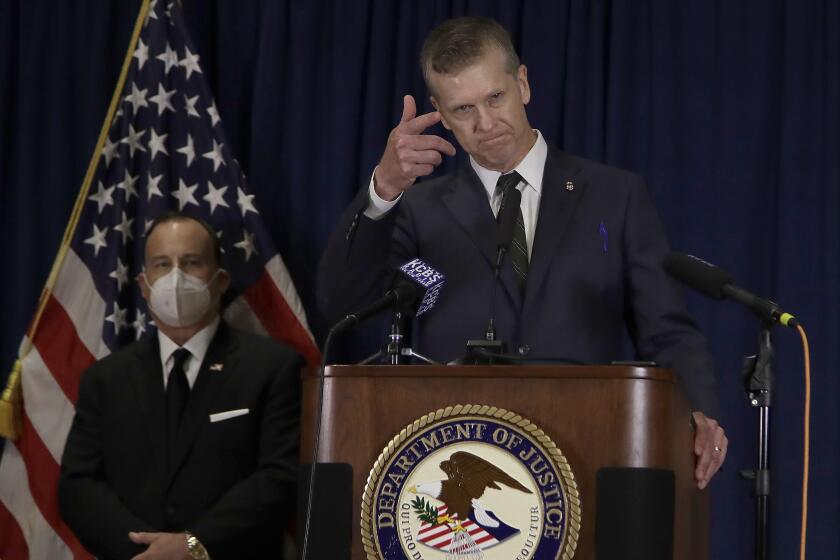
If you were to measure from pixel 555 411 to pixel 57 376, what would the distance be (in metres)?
2.67

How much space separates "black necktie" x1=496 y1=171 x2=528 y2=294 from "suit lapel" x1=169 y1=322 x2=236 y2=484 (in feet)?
4.38

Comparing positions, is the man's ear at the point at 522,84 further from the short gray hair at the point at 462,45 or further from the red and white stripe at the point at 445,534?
the red and white stripe at the point at 445,534

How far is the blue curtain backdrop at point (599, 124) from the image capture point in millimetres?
3857

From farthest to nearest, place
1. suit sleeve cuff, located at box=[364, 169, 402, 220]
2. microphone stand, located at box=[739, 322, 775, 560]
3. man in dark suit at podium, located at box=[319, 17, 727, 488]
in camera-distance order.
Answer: man in dark suit at podium, located at box=[319, 17, 727, 488] → suit sleeve cuff, located at box=[364, 169, 402, 220] → microphone stand, located at box=[739, 322, 775, 560]

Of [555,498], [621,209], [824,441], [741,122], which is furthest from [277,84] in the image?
[555,498]

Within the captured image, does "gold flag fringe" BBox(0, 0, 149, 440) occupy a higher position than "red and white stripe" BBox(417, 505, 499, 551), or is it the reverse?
"gold flag fringe" BBox(0, 0, 149, 440)

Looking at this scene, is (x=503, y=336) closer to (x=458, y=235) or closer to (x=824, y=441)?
(x=458, y=235)

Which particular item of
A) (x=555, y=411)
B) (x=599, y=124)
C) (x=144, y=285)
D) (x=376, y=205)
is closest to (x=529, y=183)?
(x=376, y=205)

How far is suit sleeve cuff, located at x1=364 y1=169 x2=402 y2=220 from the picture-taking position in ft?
8.20

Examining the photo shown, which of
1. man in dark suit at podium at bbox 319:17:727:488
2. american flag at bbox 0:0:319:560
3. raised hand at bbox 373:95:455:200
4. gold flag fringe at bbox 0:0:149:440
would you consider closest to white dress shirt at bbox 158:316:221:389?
american flag at bbox 0:0:319:560

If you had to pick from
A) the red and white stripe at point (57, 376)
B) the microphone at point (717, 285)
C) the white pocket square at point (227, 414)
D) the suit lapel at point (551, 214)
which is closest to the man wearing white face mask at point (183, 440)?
the white pocket square at point (227, 414)

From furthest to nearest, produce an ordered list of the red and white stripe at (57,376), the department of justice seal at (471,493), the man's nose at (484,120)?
the red and white stripe at (57,376) → the man's nose at (484,120) → the department of justice seal at (471,493)

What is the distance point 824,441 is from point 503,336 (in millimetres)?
1617

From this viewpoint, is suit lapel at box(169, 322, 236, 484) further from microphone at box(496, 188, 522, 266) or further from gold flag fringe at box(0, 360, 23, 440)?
microphone at box(496, 188, 522, 266)
